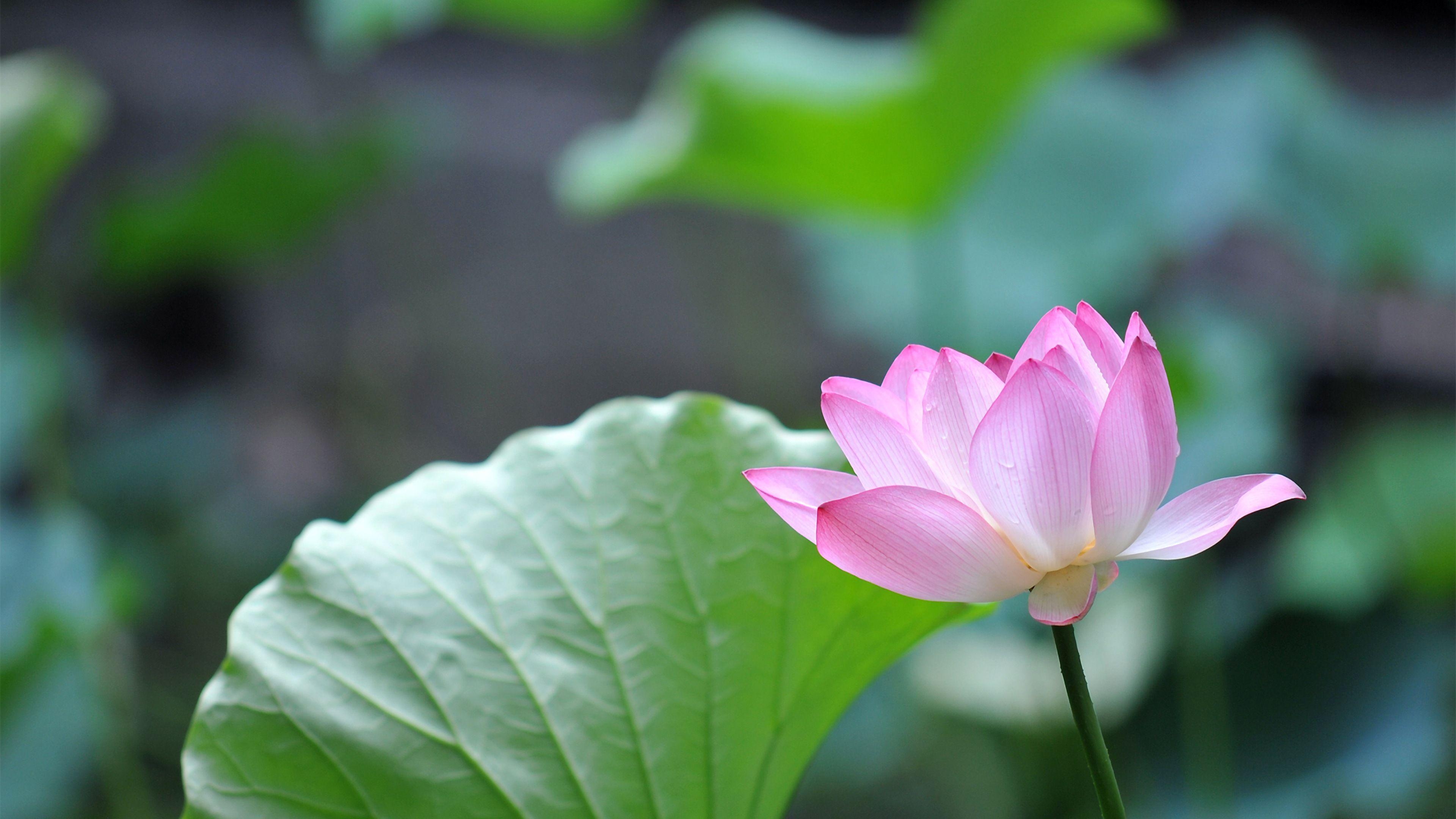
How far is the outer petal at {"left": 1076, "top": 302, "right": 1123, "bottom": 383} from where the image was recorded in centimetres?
23

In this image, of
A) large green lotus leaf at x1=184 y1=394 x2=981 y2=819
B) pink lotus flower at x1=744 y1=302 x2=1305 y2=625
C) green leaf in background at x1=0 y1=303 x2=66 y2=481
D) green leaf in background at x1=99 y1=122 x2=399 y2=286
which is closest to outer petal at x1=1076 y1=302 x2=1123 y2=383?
pink lotus flower at x1=744 y1=302 x2=1305 y2=625

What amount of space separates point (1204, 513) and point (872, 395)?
0.23 ft

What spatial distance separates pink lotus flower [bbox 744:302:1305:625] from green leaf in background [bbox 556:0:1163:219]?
2.33 feet

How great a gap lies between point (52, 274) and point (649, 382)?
0.94 meters

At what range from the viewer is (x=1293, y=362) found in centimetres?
144

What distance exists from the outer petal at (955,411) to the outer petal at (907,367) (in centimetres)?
2

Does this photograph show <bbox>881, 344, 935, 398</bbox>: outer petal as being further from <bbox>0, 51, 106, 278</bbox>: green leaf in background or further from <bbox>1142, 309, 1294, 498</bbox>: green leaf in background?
<bbox>0, 51, 106, 278</bbox>: green leaf in background

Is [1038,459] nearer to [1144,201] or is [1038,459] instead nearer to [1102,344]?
[1102,344]

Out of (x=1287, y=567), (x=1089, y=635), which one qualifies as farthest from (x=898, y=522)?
(x=1287, y=567)

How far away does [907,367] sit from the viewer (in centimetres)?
25

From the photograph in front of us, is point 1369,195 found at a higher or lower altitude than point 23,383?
higher

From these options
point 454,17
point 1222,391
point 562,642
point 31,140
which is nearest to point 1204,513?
point 562,642

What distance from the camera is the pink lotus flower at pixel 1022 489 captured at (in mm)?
206

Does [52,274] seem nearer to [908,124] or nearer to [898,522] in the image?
[908,124]
